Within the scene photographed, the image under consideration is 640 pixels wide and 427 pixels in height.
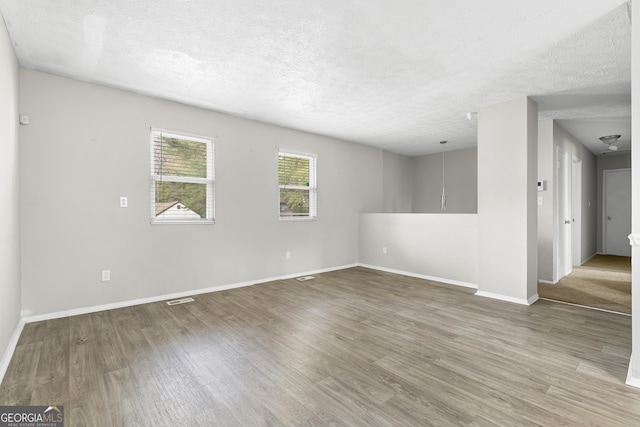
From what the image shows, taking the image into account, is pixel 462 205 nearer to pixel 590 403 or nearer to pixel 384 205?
pixel 384 205

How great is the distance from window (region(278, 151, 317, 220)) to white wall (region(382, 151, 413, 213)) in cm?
208

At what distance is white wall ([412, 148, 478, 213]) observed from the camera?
666 cm

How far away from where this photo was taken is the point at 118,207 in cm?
344

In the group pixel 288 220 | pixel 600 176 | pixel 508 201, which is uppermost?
pixel 600 176

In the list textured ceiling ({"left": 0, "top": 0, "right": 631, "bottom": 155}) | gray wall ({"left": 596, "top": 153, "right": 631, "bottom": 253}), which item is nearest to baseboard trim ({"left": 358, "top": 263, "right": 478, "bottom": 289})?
textured ceiling ({"left": 0, "top": 0, "right": 631, "bottom": 155})

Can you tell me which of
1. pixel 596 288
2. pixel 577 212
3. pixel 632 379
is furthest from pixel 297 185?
pixel 577 212

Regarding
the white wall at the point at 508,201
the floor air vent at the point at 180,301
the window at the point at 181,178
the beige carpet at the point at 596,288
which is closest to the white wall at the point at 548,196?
Result: the beige carpet at the point at 596,288

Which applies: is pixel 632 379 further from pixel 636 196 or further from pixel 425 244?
pixel 425 244

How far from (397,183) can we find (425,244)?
2514mm

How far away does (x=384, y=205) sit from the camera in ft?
22.4

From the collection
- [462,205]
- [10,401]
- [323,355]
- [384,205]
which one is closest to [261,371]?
[323,355]

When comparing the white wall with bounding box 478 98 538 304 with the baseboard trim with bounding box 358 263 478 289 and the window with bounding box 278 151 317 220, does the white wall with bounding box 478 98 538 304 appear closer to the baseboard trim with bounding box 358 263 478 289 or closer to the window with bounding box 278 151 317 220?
the baseboard trim with bounding box 358 263 478 289

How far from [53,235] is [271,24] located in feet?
A: 9.89

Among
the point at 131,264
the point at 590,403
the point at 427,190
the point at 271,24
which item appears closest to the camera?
the point at 590,403
